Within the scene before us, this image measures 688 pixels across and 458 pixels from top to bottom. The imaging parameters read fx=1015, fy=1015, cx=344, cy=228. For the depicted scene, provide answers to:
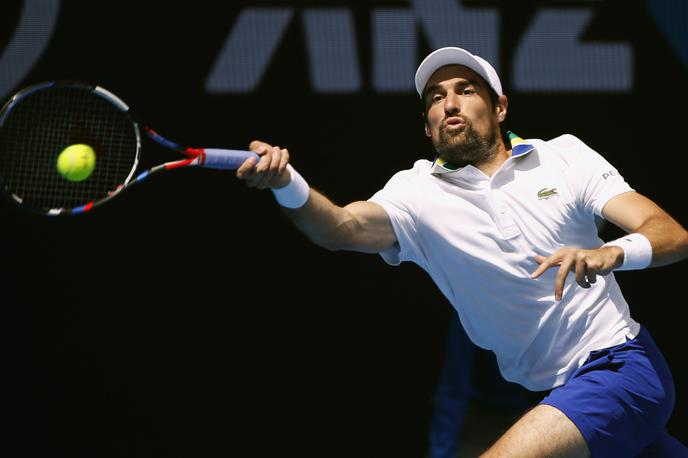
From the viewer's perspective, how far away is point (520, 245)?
313 centimetres

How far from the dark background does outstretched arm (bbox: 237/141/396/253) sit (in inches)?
69.8

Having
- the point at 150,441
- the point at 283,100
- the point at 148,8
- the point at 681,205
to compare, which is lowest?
the point at 150,441

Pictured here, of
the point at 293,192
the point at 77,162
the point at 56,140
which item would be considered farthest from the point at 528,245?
the point at 56,140

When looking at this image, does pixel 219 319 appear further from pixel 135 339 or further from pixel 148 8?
pixel 148 8

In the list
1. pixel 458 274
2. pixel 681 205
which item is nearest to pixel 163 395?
pixel 458 274

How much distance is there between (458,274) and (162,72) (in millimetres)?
2299

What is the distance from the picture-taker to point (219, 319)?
5.13m

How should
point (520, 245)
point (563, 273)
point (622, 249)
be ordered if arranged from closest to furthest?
point (563, 273)
point (622, 249)
point (520, 245)

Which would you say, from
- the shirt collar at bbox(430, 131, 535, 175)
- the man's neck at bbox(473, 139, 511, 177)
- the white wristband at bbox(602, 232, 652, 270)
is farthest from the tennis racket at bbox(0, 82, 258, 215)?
the white wristband at bbox(602, 232, 652, 270)

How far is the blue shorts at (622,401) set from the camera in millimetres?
2822

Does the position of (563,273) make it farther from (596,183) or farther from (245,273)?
(245,273)

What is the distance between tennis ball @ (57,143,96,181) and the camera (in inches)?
131

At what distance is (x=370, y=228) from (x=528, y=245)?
1.66ft

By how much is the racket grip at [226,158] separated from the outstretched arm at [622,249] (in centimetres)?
85
